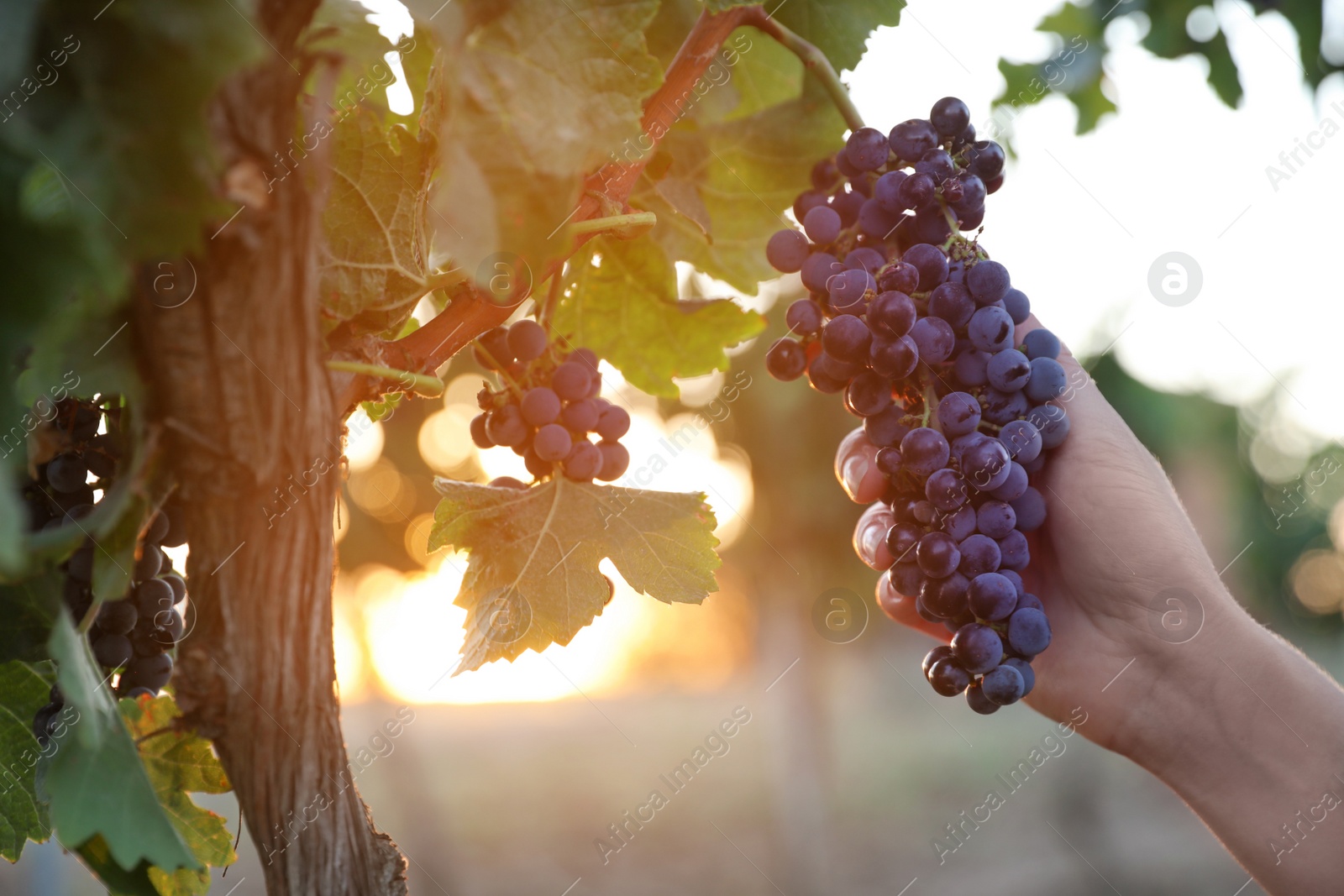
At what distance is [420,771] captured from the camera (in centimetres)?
1070

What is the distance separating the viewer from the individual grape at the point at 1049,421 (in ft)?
4.02

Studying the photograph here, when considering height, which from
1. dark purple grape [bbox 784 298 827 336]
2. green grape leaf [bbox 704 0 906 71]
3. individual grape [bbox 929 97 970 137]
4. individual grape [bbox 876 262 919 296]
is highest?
green grape leaf [bbox 704 0 906 71]

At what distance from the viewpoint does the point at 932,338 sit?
3.55ft

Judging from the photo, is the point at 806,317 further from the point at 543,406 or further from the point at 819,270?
the point at 543,406

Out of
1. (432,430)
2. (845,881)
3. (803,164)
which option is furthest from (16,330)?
(845,881)

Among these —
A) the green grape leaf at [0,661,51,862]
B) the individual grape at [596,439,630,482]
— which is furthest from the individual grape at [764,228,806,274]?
the green grape leaf at [0,661,51,862]

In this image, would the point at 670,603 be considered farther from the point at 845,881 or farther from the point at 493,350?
the point at 845,881

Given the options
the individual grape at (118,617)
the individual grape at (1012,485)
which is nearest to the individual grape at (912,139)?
the individual grape at (1012,485)

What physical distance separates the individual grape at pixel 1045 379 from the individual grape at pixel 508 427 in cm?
67

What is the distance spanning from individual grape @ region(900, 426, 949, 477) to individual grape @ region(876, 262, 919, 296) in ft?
0.57

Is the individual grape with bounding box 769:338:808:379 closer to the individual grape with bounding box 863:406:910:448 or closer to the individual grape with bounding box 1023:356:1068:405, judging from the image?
the individual grape with bounding box 863:406:910:448

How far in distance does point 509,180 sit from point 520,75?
73 millimetres

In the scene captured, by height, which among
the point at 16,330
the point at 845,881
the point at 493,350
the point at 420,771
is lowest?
the point at 845,881

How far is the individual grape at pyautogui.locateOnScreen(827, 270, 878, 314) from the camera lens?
1.09 m
